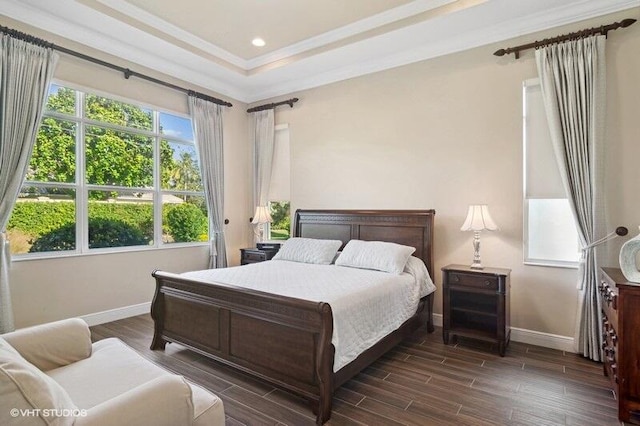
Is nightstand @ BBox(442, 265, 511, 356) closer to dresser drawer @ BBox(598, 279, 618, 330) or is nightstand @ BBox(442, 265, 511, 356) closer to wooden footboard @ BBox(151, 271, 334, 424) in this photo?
dresser drawer @ BBox(598, 279, 618, 330)

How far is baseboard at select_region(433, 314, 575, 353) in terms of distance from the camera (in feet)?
10.8

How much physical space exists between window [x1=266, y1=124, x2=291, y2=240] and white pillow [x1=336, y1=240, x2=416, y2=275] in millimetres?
1718

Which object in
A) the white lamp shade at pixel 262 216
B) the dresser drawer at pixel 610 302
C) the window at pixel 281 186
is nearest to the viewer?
the dresser drawer at pixel 610 302

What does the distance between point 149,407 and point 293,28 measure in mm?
3960

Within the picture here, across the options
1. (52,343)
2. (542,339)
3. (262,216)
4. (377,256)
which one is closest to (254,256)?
(262,216)

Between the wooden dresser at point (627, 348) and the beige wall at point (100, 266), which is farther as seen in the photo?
the beige wall at point (100, 266)

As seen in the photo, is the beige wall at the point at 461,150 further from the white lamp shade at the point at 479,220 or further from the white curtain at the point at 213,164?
the white curtain at the point at 213,164

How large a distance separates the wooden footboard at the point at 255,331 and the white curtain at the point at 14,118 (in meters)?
1.40

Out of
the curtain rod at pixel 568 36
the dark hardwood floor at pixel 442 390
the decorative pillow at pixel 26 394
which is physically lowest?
the dark hardwood floor at pixel 442 390

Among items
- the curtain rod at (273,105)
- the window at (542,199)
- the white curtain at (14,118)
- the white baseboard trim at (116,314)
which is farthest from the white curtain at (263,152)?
the window at (542,199)

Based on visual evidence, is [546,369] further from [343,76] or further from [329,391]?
[343,76]

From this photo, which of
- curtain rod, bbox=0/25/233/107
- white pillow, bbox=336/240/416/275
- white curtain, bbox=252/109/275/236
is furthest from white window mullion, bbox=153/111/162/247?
white pillow, bbox=336/240/416/275

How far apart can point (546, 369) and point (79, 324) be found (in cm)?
350

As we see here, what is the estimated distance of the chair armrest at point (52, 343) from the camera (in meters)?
1.77
